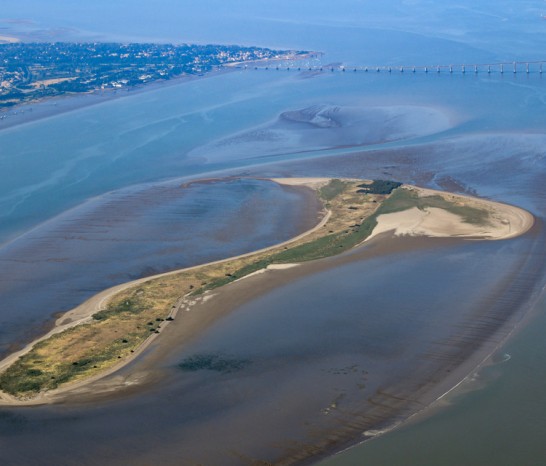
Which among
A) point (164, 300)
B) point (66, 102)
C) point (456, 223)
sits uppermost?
point (66, 102)

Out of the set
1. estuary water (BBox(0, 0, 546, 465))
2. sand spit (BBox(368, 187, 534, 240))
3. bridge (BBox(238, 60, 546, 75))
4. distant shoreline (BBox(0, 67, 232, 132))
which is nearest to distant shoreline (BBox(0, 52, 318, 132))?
distant shoreline (BBox(0, 67, 232, 132))

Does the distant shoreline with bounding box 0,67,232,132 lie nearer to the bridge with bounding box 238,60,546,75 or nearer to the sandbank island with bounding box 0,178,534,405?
the bridge with bounding box 238,60,546,75

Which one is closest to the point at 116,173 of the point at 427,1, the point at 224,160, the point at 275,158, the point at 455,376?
the point at 224,160

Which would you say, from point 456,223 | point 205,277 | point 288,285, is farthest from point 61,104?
point 288,285

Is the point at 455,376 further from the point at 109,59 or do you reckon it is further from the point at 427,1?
the point at 427,1

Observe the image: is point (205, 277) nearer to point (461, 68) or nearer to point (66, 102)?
point (66, 102)

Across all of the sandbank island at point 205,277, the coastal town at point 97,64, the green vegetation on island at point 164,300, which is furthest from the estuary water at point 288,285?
the coastal town at point 97,64

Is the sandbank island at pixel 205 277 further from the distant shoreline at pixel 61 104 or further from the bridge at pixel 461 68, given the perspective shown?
the bridge at pixel 461 68
